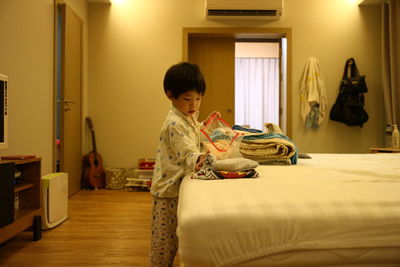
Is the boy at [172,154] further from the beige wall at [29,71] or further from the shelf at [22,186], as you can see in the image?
the beige wall at [29,71]

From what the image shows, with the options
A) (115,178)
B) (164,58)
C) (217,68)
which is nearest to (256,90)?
(217,68)

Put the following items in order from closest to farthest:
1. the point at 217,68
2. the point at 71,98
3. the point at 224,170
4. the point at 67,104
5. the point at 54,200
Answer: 1. the point at 224,170
2. the point at 54,200
3. the point at 67,104
4. the point at 71,98
5. the point at 217,68

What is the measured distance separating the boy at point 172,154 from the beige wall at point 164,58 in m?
2.76

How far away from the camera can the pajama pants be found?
4.03 feet

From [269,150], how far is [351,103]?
2705mm

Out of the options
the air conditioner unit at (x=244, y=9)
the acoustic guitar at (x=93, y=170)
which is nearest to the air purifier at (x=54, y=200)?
the acoustic guitar at (x=93, y=170)

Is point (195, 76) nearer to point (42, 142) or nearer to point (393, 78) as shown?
point (42, 142)

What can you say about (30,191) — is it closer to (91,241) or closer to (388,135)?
(91,241)

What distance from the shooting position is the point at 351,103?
3.73 meters

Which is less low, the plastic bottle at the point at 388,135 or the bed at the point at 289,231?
the plastic bottle at the point at 388,135

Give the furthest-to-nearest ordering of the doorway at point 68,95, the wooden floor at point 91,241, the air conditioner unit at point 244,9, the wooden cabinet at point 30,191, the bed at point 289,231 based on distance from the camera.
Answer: the air conditioner unit at point 244,9 < the doorway at point 68,95 < the wooden cabinet at point 30,191 < the wooden floor at point 91,241 < the bed at point 289,231

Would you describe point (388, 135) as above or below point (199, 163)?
above

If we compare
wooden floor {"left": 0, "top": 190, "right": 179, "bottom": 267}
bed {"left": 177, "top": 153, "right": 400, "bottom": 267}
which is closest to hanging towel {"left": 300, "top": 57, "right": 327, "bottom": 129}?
wooden floor {"left": 0, "top": 190, "right": 179, "bottom": 267}

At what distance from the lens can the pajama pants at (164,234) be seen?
4.03ft
